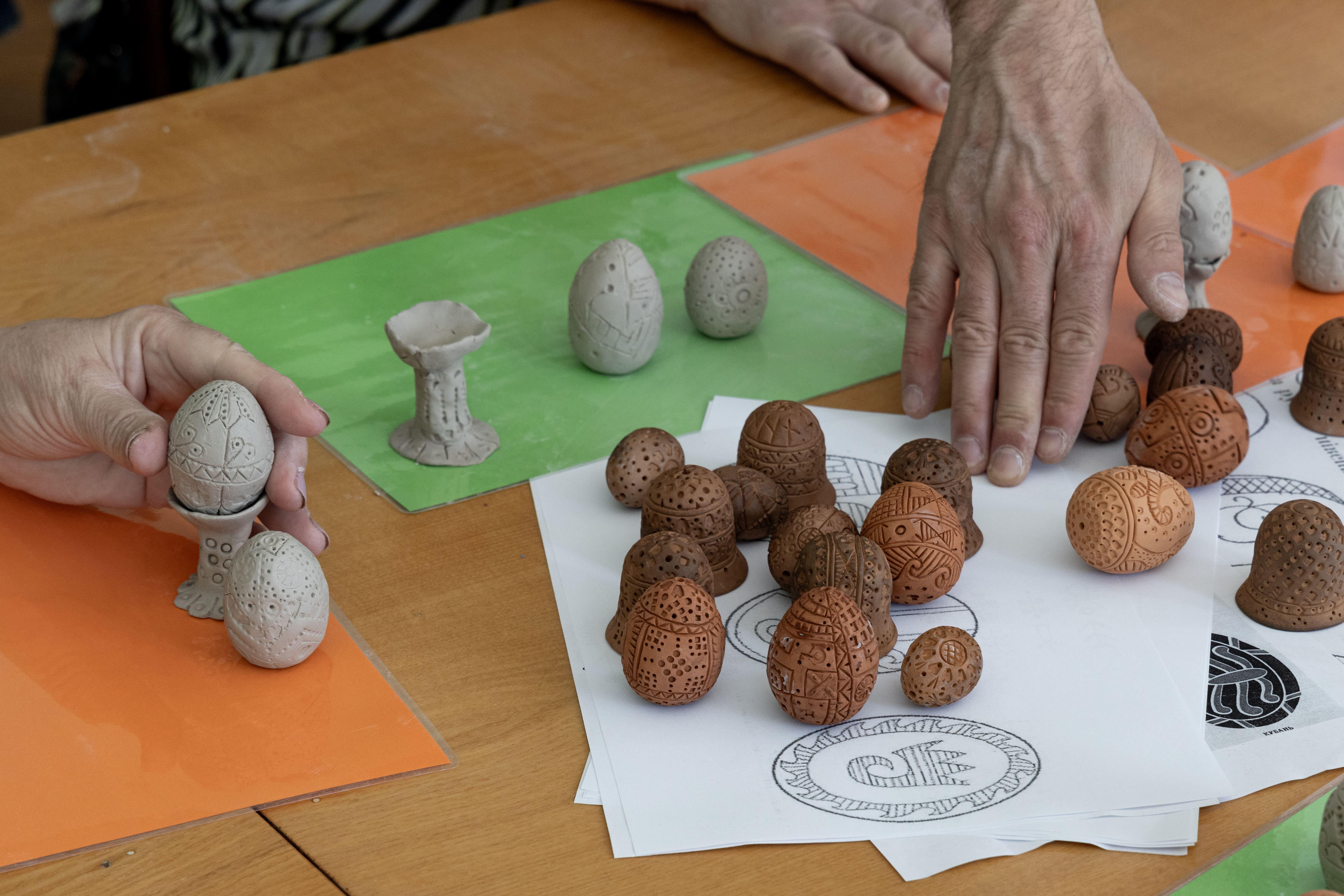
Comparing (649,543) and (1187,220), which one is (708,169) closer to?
(1187,220)

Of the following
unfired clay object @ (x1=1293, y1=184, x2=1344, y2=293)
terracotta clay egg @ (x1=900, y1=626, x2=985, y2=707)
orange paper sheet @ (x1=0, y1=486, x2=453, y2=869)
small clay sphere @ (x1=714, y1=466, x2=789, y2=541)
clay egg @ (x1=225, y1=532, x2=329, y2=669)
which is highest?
unfired clay object @ (x1=1293, y1=184, x2=1344, y2=293)

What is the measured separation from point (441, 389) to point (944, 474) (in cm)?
55

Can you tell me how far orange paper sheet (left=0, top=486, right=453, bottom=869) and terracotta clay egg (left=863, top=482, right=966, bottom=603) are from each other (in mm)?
438

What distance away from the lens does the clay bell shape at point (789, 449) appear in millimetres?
1294

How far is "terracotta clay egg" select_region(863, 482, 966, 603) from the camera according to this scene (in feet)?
3.78

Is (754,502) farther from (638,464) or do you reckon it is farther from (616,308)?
(616,308)

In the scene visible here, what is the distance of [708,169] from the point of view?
78.6 inches

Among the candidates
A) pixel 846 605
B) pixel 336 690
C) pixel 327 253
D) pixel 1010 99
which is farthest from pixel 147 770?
pixel 1010 99

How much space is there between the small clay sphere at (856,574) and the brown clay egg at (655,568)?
0.09 m

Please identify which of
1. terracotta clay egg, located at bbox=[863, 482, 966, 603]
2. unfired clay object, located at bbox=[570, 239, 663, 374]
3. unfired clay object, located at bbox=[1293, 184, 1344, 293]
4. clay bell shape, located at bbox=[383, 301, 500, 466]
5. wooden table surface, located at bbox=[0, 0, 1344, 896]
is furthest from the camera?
unfired clay object, located at bbox=[1293, 184, 1344, 293]

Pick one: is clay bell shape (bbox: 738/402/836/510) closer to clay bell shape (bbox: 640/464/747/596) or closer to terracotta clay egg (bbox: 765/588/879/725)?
clay bell shape (bbox: 640/464/747/596)

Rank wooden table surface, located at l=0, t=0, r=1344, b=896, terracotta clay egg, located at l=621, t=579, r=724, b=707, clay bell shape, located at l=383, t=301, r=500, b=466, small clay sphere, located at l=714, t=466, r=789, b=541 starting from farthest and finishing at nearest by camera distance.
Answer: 1. clay bell shape, located at l=383, t=301, r=500, b=466
2. small clay sphere, located at l=714, t=466, r=789, b=541
3. terracotta clay egg, located at l=621, t=579, r=724, b=707
4. wooden table surface, located at l=0, t=0, r=1344, b=896

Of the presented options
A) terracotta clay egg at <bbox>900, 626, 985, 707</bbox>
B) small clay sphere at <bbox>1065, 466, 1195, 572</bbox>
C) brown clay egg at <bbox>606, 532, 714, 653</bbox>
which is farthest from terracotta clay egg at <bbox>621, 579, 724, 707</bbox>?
small clay sphere at <bbox>1065, 466, 1195, 572</bbox>

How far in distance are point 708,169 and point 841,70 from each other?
350mm
